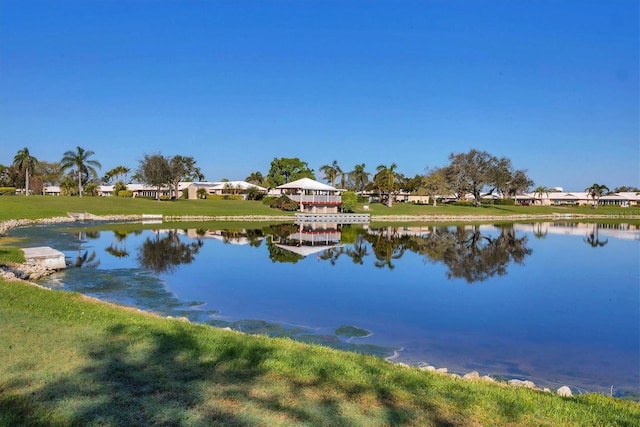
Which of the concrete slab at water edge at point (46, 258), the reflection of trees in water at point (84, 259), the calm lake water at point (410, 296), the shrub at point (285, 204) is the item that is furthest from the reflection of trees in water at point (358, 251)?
the shrub at point (285, 204)

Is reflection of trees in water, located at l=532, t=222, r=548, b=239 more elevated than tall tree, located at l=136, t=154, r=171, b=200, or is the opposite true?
tall tree, located at l=136, t=154, r=171, b=200

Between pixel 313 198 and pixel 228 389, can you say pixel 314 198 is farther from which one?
pixel 228 389

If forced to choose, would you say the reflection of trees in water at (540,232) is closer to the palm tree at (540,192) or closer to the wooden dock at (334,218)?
the wooden dock at (334,218)

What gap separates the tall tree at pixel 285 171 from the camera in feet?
365

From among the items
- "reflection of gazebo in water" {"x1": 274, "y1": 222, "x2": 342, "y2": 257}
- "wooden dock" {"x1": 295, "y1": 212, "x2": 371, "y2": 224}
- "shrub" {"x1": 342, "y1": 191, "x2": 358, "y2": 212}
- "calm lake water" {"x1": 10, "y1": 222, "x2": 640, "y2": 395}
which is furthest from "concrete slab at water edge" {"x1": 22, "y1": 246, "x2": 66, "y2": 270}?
"shrub" {"x1": 342, "y1": 191, "x2": 358, "y2": 212}

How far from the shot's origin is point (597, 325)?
580 inches

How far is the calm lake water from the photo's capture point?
11672 mm

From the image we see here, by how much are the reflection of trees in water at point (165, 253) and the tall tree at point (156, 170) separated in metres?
54.0

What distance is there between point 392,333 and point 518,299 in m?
7.56

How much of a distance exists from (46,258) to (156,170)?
71031 millimetres

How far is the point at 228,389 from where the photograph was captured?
6.21 m

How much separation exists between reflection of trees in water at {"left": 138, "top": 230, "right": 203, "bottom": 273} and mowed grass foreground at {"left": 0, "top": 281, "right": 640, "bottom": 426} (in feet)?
50.8

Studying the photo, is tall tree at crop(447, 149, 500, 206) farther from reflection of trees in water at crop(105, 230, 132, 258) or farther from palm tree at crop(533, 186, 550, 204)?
reflection of trees in water at crop(105, 230, 132, 258)

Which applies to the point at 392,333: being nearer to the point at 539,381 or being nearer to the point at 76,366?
the point at 539,381
